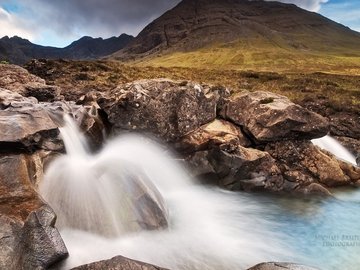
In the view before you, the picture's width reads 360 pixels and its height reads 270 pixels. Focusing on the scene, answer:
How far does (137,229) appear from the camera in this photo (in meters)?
17.8

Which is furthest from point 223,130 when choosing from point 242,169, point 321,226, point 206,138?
point 321,226

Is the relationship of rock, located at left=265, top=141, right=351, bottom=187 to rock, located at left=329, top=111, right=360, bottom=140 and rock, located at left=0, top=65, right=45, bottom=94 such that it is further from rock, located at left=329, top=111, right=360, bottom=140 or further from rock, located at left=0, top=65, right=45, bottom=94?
rock, located at left=0, top=65, right=45, bottom=94

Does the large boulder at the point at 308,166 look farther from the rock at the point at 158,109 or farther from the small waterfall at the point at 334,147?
the rock at the point at 158,109

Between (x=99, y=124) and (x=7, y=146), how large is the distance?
10370mm

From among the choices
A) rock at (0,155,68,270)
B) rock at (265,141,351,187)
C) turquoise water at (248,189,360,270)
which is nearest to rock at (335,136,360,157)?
rock at (265,141,351,187)

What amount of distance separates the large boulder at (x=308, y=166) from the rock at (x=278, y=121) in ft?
2.67

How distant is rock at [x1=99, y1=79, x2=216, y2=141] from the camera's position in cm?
2805

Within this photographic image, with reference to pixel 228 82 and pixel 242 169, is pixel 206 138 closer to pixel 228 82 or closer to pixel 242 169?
pixel 242 169

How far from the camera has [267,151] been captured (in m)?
29.1

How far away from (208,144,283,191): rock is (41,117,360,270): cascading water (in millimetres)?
1854

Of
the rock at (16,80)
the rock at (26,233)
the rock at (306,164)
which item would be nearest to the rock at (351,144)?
the rock at (306,164)

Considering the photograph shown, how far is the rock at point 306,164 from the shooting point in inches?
1102

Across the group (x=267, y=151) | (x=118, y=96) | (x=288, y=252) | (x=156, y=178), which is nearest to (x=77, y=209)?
(x=156, y=178)

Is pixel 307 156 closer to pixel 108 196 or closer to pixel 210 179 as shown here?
pixel 210 179
